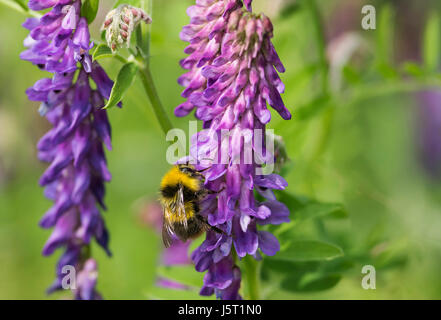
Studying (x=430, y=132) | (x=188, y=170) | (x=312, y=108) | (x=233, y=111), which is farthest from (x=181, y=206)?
Answer: (x=430, y=132)

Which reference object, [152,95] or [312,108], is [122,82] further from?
[312,108]

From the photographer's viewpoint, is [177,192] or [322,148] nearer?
[177,192]

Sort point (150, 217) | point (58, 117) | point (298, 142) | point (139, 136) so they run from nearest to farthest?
point (58, 117), point (298, 142), point (150, 217), point (139, 136)

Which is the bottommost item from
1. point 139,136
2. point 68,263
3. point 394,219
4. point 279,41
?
point 68,263

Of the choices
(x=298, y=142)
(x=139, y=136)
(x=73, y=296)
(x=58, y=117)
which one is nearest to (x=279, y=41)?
(x=298, y=142)

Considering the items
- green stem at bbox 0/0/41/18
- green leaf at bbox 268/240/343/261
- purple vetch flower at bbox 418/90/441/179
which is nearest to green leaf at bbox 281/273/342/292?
green leaf at bbox 268/240/343/261
